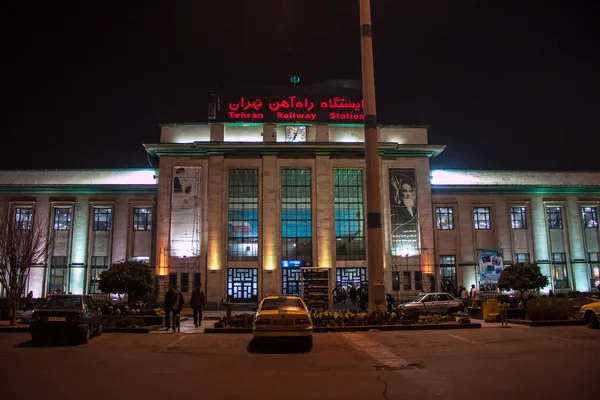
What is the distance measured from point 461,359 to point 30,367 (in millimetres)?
10268

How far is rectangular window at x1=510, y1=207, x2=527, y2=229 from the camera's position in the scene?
44875 mm

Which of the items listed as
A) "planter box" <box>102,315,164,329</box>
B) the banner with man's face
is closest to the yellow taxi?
"planter box" <box>102,315,164,329</box>

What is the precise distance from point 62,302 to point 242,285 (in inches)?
1002

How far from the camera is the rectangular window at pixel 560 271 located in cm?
4406

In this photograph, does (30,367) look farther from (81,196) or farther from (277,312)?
(81,196)

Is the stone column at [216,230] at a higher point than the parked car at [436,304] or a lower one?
higher

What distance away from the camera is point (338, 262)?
41750 millimetres

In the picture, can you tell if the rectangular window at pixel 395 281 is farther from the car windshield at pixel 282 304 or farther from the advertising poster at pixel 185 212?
the car windshield at pixel 282 304

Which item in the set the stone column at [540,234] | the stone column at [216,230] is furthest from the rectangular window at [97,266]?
the stone column at [540,234]

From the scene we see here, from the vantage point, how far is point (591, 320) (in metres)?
19.1

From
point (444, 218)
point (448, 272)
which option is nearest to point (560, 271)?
point (448, 272)

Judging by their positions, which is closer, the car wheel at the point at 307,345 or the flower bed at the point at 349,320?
the car wheel at the point at 307,345

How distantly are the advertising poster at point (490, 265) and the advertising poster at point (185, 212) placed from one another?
24.1 m

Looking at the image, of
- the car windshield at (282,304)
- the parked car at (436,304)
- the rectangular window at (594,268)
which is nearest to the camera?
the car windshield at (282,304)
